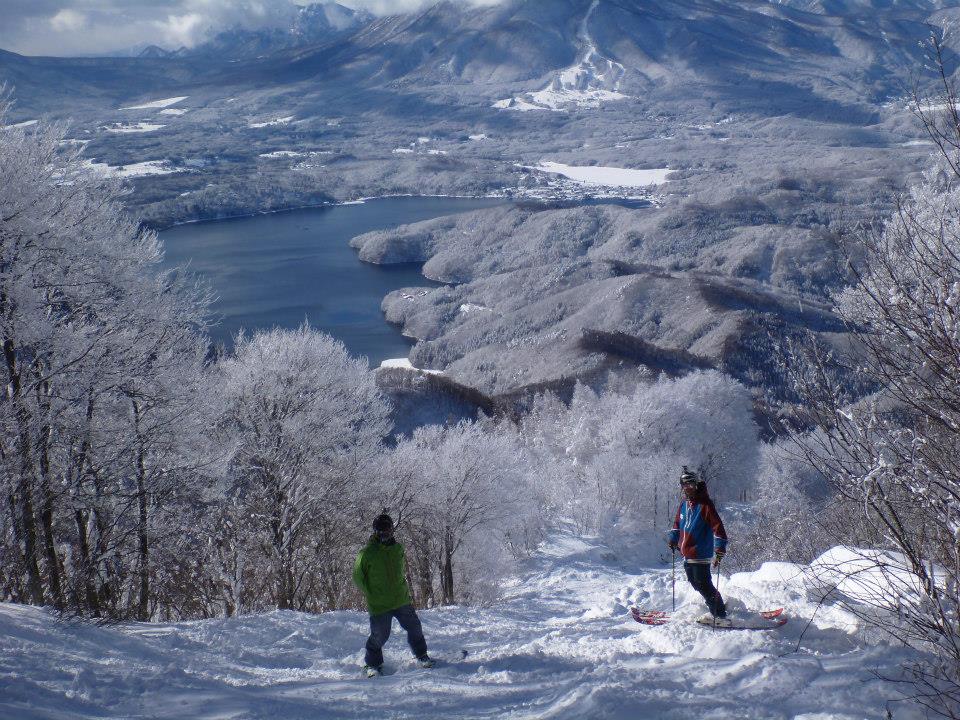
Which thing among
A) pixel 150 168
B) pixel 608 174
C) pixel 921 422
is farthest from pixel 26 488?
pixel 608 174

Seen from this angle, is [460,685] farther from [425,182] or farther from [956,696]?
[425,182]

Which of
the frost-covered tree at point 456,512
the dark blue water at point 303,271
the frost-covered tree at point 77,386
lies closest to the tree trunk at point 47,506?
the frost-covered tree at point 77,386

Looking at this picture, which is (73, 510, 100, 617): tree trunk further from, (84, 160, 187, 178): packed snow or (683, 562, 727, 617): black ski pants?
(84, 160, 187, 178): packed snow

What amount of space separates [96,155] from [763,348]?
144 m

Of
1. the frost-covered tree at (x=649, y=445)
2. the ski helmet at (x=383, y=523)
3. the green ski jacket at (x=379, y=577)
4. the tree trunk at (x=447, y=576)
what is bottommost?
the tree trunk at (x=447, y=576)

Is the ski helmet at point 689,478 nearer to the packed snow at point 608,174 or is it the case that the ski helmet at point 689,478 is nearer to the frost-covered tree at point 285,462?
the frost-covered tree at point 285,462

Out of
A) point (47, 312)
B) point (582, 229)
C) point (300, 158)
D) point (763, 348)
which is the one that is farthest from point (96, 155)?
point (47, 312)

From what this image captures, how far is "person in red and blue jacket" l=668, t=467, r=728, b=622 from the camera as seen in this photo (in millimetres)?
6629

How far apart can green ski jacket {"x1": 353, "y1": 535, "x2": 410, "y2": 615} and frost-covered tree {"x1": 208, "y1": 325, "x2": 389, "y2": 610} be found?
6355mm

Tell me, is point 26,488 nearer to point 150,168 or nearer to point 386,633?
point 386,633

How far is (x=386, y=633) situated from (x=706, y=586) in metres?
2.58

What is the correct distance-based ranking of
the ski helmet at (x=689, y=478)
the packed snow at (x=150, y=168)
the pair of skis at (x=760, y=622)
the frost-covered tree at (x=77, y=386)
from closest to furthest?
the pair of skis at (x=760, y=622) → the ski helmet at (x=689, y=478) → the frost-covered tree at (x=77, y=386) → the packed snow at (x=150, y=168)

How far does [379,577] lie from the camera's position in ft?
19.5

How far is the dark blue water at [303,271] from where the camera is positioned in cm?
6438
